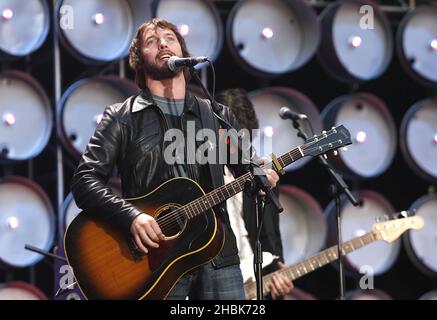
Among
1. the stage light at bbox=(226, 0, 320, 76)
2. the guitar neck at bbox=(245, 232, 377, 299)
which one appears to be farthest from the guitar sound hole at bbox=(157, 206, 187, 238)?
the stage light at bbox=(226, 0, 320, 76)

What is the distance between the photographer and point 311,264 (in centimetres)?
589

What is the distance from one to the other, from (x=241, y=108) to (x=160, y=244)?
5.56 ft

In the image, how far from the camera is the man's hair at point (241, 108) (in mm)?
5504

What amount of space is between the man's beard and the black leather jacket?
0.12 m

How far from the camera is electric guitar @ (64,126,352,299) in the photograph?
401 centimetres

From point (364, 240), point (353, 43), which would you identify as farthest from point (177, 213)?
point (353, 43)

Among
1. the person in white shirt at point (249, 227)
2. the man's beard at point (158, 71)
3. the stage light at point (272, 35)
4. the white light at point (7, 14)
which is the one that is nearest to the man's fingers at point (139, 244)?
the man's beard at point (158, 71)

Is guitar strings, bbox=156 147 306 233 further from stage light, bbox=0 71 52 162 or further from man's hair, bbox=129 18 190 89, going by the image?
stage light, bbox=0 71 52 162

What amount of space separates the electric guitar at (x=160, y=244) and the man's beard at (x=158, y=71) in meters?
0.51

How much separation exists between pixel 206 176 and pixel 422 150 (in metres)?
3.61

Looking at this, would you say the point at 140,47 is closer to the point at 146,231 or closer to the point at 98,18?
the point at 146,231

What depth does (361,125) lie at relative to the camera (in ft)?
23.5

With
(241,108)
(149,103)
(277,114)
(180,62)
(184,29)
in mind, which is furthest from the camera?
(277,114)
